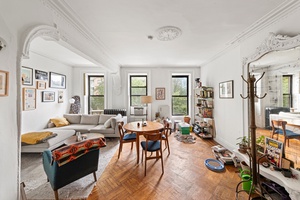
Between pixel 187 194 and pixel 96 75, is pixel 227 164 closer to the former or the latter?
pixel 187 194

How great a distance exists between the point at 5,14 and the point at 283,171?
3412 millimetres

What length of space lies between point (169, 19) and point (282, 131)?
2.37 meters

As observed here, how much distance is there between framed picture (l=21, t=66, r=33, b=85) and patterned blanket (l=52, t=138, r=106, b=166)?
9.73 feet

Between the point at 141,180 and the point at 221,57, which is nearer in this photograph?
the point at 141,180

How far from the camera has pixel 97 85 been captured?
215 inches

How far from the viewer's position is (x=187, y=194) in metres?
1.83

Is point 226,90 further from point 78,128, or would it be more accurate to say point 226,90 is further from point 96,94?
point 96,94

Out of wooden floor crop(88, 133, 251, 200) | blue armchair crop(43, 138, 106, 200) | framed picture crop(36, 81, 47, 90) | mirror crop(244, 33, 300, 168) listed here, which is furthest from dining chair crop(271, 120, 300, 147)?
framed picture crop(36, 81, 47, 90)

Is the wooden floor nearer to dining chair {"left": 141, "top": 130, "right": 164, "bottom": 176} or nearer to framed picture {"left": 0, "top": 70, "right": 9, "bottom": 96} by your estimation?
dining chair {"left": 141, "top": 130, "right": 164, "bottom": 176}

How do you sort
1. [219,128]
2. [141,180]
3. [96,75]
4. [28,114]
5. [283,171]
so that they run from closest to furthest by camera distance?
[283,171]
[141,180]
[28,114]
[219,128]
[96,75]

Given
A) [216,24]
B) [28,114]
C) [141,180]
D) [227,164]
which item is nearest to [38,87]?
[28,114]

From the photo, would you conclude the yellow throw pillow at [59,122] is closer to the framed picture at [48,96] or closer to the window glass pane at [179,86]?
the framed picture at [48,96]

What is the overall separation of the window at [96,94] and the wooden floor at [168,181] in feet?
10.2

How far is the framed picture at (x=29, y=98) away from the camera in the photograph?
132 inches
